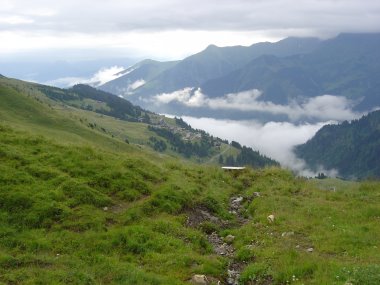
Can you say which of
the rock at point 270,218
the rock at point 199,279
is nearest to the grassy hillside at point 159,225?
the rock at point 270,218

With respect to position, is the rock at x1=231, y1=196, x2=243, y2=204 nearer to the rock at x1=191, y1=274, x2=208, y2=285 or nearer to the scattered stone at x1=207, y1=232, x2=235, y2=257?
the scattered stone at x1=207, y1=232, x2=235, y2=257

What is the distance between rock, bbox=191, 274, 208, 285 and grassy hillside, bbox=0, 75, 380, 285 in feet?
1.37

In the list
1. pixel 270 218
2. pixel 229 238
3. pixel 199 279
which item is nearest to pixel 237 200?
pixel 270 218

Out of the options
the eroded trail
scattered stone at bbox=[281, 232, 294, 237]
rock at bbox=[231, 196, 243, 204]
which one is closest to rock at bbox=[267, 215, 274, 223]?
the eroded trail

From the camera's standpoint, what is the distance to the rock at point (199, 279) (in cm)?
1656

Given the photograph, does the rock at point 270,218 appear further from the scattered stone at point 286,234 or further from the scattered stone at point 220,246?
the scattered stone at point 220,246

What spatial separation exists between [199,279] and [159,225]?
5487 mm

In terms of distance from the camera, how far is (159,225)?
71.2ft

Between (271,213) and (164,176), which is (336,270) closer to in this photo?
(271,213)

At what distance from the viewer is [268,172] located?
37.7 metres

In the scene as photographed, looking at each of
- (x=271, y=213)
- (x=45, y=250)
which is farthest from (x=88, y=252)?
(x=271, y=213)

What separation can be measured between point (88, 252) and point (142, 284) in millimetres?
3883

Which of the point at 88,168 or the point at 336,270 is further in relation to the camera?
the point at 88,168

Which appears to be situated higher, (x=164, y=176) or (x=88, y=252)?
(x=164, y=176)
